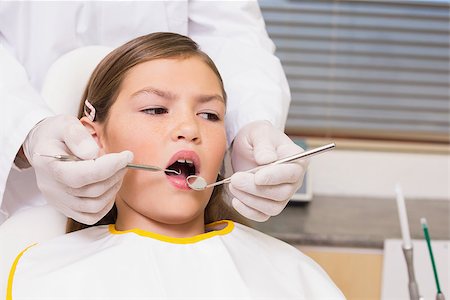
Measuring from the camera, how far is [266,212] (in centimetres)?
130

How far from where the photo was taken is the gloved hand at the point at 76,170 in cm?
114

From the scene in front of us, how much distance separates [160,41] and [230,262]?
48cm

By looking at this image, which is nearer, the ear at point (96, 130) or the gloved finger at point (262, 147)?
the gloved finger at point (262, 147)

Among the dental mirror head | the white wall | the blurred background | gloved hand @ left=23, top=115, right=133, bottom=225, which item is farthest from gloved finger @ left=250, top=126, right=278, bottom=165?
the white wall

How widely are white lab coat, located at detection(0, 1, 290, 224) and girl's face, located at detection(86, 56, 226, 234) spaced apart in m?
0.22

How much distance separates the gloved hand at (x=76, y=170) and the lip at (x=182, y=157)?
0.33ft

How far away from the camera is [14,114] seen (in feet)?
4.50

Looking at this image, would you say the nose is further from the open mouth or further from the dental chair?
the dental chair

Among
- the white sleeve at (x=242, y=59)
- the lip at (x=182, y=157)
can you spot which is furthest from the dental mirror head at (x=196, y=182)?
the white sleeve at (x=242, y=59)

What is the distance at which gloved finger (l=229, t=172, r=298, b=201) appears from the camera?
1.23 meters

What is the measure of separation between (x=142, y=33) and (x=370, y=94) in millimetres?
1268

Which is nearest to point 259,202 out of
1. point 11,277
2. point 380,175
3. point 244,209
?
point 244,209

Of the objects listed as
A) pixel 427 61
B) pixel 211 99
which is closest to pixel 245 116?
pixel 211 99

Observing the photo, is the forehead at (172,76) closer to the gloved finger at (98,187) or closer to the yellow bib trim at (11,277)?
the gloved finger at (98,187)
